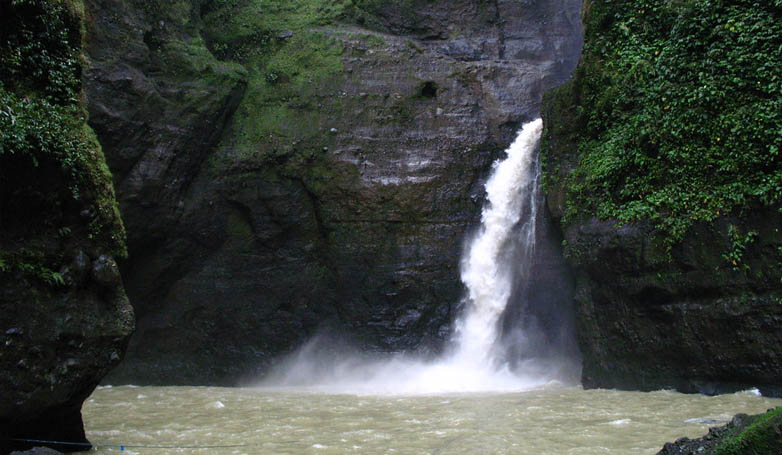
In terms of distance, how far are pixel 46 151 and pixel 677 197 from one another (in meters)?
9.22

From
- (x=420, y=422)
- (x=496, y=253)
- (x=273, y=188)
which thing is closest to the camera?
(x=420, y=422)

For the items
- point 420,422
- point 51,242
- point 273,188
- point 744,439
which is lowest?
point 420,422

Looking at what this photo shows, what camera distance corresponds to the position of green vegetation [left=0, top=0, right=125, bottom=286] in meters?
6.20

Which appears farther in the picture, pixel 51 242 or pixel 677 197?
pixel 677 197

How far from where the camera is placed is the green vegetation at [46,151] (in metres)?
6.20

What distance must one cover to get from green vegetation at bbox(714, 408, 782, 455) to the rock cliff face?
1048 cm

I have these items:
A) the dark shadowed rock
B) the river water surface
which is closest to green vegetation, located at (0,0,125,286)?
the dark shadowed rock

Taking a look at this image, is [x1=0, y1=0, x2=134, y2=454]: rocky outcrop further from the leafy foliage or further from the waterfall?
the waterfall

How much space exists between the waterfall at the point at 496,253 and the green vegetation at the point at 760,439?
9.53m

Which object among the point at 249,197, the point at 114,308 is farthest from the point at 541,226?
the point at 114,308

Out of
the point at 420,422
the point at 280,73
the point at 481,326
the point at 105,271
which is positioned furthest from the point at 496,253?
the point at 105,271

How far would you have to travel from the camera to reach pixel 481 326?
13773 millimetres

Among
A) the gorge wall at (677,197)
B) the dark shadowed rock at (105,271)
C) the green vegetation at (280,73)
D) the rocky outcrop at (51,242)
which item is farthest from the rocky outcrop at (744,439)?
the green vegetation at (280,73)

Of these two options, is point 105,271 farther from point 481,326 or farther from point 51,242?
point 481,326
